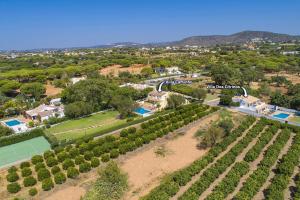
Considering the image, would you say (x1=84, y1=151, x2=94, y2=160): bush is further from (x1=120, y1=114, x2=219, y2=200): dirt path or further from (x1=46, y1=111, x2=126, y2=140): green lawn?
(x1=46, y1=111, x2=126, y2=140): green lawn

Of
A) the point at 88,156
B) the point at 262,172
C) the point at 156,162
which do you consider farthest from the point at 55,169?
the point at 262,172

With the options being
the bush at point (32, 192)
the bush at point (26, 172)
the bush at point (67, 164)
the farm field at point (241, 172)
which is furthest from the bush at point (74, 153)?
the farm field at point (241, 172)

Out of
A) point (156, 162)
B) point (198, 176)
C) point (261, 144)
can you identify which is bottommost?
point (156, 162)

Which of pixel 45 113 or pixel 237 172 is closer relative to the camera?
pixel 237 172

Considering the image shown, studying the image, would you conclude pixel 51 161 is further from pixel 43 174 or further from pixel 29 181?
pixel 29 181

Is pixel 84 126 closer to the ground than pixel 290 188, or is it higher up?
closer to the ground

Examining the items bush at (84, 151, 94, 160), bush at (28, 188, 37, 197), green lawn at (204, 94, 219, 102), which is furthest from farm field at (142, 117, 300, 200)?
green lawn at (204, 94, 219, 102)

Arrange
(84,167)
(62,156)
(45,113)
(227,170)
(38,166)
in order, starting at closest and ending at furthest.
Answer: (227,170), (84,167), (38,166), (62,156), (45,113)
